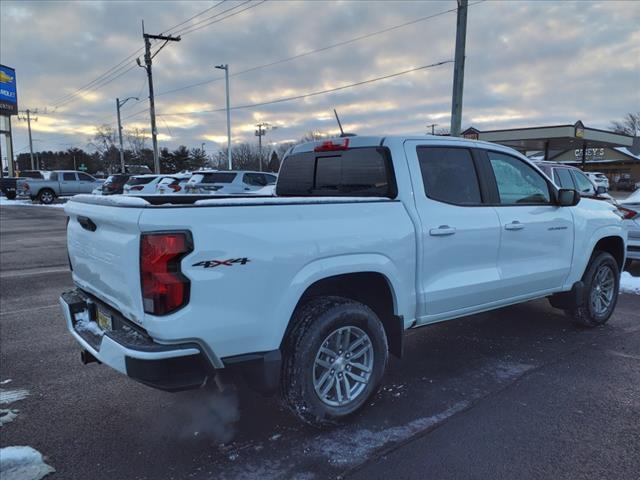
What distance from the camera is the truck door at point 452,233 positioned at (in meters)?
3.68

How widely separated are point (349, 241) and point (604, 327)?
3980 mm

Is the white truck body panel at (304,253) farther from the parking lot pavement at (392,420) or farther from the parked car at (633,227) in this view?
the parked car at (633,227)

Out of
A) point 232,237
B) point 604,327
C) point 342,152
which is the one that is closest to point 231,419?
point 232,237

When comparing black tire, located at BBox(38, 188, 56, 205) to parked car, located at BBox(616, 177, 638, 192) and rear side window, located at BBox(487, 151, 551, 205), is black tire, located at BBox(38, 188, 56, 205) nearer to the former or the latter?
rear side window, located at BBox(487, 151, 551, 205)

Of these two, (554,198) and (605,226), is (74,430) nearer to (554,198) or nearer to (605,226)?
(554,198)

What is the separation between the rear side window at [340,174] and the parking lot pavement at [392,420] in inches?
64.1

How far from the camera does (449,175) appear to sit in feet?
13.2

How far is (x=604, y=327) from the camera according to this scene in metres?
5.52

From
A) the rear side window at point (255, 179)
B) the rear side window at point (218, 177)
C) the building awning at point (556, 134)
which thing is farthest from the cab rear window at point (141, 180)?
the building awning at point (556, 134)

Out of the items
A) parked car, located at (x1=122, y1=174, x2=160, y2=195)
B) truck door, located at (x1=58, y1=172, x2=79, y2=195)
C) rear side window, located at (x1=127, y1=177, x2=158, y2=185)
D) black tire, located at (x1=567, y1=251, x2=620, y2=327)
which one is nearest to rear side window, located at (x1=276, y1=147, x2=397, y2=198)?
black tire, located at (x1=567, y1=251, x2=620, y2=327)

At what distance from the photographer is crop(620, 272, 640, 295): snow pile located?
23.8ft

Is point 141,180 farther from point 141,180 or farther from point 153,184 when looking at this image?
point 153,184

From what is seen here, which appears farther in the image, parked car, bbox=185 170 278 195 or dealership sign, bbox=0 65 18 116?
dealership sign, bbox=0 65 18 116

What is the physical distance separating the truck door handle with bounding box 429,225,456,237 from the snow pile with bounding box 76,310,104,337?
2.41m
